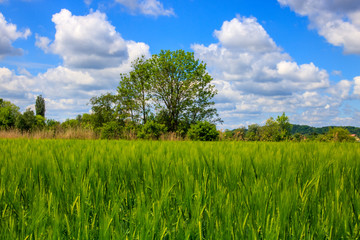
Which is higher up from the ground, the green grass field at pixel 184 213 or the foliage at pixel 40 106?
the foliage at pixel 40 106

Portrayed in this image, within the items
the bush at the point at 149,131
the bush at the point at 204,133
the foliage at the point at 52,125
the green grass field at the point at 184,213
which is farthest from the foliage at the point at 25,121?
the green grass field at the point at 184,213

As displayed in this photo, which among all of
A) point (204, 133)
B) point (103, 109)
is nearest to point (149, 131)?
point (204, 133)

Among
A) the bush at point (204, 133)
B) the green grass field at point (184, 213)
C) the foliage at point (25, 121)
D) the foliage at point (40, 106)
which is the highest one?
the foliage at point (40, 106)

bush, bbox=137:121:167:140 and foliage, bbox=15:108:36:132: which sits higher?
foliage, bbox=15:108:36:132

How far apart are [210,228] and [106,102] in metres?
33.2

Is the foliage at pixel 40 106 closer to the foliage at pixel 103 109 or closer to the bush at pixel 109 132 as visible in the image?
the foliage at pixel 103 109

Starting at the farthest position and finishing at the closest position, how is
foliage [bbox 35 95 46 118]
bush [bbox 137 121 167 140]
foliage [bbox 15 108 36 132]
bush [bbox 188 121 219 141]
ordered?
foliage [bbox 35 95 46 118], foliage [bbox 15 108 36 132], bush [bbox 137 121 167 140], bush [bbox 188 121 219 141]

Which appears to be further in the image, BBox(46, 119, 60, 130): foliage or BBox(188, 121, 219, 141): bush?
BBox(46, 119, 60, 130): foliage

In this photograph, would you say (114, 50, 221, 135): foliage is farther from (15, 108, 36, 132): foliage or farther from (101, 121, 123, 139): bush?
(15, 108, 36, 132): foliage

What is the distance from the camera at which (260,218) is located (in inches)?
42.8

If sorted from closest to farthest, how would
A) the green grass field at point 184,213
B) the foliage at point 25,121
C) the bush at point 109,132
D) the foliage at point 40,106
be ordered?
1. the green grass field at point 184,213
2. the bush at point 109,132
3. the foliage at point 25,121
4. the foliage at point 40,106

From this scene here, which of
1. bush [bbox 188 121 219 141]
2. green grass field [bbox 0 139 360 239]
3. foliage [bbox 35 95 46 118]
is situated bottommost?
green grass field [bbox 0 139 360 239]

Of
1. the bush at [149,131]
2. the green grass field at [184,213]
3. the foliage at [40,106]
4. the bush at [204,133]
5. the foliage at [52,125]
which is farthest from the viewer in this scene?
the foliage at [40,106]

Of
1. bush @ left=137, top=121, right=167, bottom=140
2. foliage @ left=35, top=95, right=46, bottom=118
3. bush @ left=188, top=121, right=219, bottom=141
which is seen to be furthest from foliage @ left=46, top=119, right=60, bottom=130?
foliage @ left=35, top=95, right=46, bottom=118
